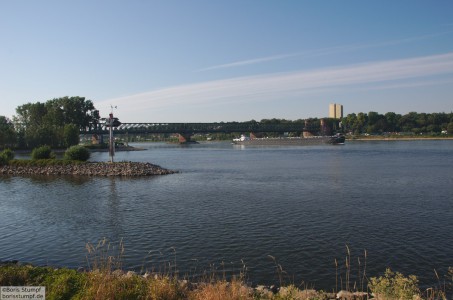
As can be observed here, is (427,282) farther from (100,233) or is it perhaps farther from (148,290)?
(100,233)

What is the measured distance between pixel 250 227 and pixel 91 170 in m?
47.1

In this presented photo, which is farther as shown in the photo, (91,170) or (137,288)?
(91,170)

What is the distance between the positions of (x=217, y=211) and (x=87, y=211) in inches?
462

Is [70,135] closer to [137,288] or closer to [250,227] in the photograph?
[250,227]

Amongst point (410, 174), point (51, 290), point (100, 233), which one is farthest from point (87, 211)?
point (410, 174)

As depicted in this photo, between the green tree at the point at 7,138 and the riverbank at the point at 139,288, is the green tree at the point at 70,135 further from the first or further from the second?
the riverbank at the point at 139,288

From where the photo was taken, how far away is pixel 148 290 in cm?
1161

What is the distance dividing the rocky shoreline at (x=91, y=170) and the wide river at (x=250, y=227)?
1581cm

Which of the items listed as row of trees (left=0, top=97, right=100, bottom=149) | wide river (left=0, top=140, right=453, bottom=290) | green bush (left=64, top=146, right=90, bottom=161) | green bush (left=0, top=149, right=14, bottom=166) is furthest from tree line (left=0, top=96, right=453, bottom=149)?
wide river (left=0, top=140, right=453, bottom=290)

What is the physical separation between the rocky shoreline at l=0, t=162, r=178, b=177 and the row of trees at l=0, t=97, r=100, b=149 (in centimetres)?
7264

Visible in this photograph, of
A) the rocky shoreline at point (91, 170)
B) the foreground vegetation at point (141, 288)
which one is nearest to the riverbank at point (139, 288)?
the foreground vegetation at point (141, 288)

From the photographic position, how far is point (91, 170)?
64.9 m

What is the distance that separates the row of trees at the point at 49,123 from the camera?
14100cm

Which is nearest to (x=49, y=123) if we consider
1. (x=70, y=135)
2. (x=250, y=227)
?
(x=70, y=135)
